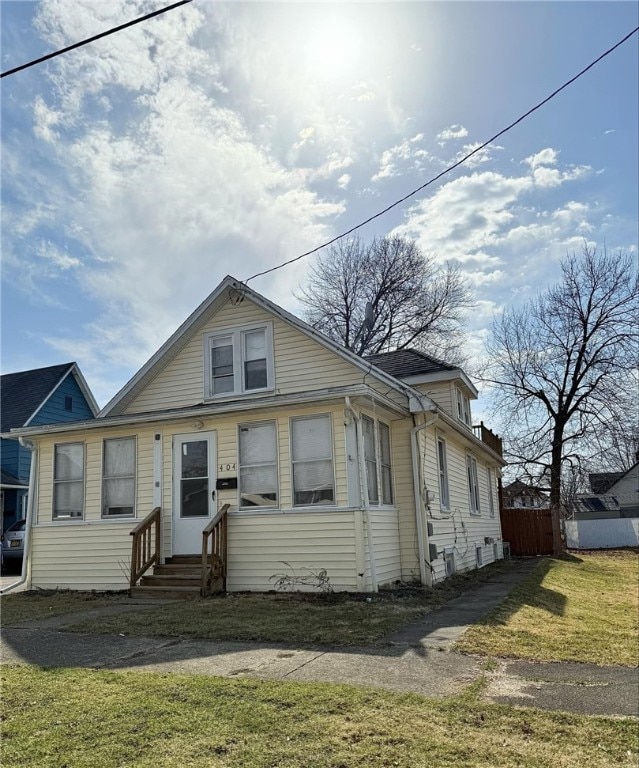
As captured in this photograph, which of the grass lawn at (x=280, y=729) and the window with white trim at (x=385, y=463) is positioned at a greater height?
the window with white trim at (x=385, y=463)

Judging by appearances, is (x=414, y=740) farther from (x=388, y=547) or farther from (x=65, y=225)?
(x=65, y=225)

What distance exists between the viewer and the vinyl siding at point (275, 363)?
12242 millimetres

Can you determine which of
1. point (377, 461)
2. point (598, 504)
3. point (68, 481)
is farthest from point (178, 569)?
point (598, 504)

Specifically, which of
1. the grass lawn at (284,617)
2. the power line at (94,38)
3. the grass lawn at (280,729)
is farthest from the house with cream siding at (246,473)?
the power line at (94,38)

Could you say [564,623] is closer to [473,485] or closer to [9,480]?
[473,485]

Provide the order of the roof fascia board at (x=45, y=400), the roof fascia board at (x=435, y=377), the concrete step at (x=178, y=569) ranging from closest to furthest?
the concrete step at (x=178, y=569), the roof fascia board at (x=435, y=377), the roof fascia board at (x=45, y=400)

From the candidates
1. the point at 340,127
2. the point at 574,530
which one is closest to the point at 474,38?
the point at 340,127

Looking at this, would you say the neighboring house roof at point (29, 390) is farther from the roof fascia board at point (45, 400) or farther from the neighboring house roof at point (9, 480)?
the neighboring house roof at point (9, 480)

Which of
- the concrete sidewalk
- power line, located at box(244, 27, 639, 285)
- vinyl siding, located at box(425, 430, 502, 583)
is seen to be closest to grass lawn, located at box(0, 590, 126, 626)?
the concrete sidewalk

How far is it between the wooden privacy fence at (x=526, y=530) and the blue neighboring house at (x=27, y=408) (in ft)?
57.0

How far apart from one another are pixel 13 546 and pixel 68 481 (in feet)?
26.2

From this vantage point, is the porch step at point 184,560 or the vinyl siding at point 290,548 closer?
the vinyl siding at point 290,548

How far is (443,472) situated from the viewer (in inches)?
540

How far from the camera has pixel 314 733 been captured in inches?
150
